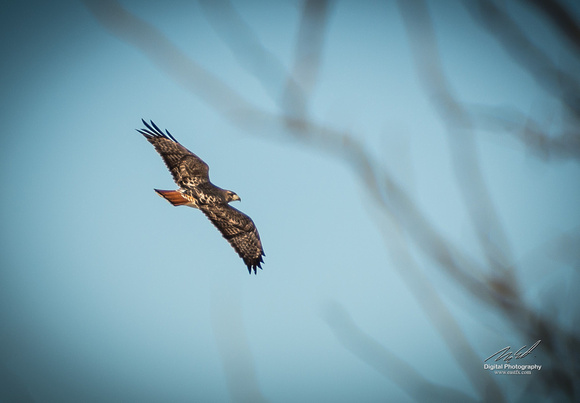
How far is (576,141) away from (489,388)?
0.87m

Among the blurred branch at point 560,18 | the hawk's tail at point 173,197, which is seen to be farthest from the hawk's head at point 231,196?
the blurred branch at point 560,18

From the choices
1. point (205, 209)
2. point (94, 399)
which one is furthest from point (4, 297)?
point (205, 209)

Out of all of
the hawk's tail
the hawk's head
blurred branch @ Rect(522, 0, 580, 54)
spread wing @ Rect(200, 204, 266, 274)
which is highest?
the hawk's tail

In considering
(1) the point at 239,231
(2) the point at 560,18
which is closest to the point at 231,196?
(1) the point at 239,231

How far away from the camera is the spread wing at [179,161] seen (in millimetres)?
7926

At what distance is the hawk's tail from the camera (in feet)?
24.3

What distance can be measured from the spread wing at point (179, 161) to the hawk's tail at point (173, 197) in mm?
342

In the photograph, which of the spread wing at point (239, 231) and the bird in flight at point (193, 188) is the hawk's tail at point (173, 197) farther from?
the spread wing at point (239, 231)

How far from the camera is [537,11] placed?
853 mm

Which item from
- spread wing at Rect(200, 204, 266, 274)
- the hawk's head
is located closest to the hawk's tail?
spread wing at Rect(200, 204, 266, 274)

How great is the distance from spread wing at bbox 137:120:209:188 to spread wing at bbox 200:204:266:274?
0.70 m

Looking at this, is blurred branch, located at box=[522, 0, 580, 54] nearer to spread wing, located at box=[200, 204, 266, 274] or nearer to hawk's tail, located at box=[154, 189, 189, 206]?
hawk's tail, located at box=[154, 189, 189, 206]

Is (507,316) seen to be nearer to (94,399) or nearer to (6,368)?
(6,368)

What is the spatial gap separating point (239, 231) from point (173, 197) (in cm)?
191
